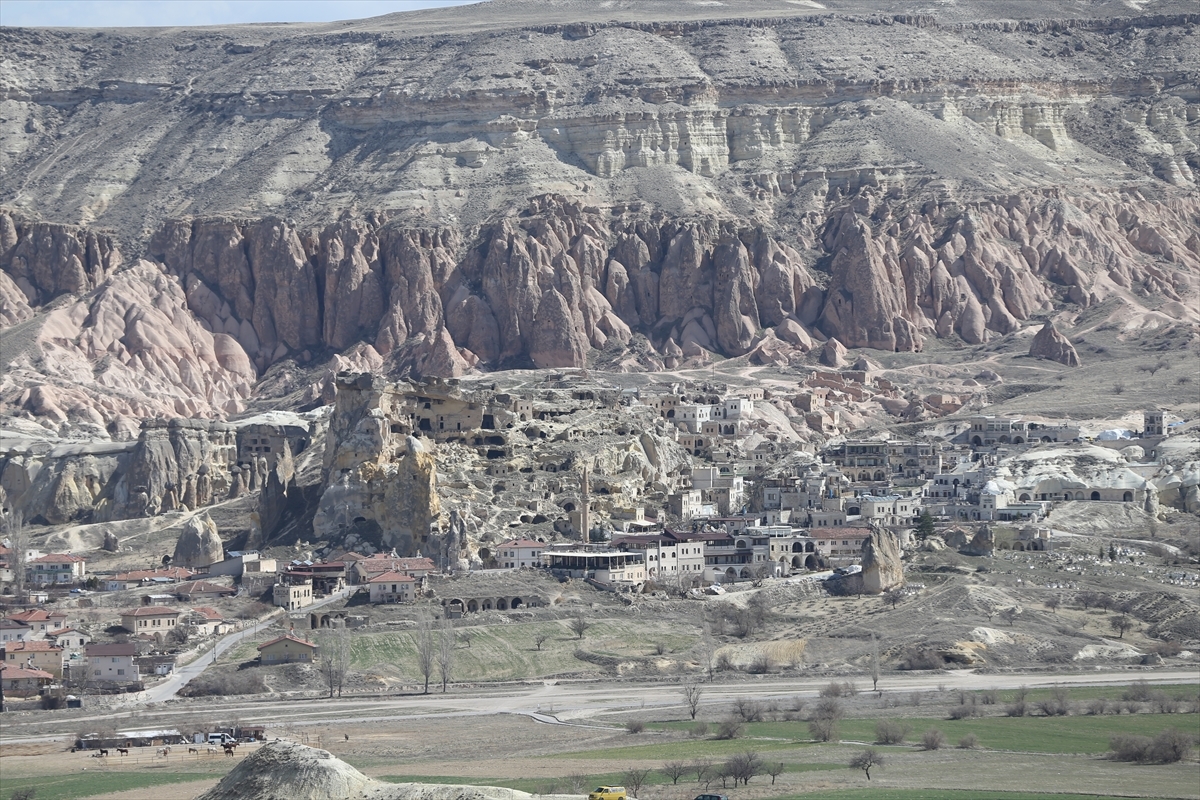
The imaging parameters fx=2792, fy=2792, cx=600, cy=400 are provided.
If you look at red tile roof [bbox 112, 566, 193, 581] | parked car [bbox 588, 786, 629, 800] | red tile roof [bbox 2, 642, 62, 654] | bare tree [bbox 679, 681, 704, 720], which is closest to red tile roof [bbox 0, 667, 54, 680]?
red tile roof [bbox 2, 642, 62, 654]

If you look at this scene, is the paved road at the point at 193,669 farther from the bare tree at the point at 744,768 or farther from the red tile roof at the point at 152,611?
the bare tree at the point at 744,768

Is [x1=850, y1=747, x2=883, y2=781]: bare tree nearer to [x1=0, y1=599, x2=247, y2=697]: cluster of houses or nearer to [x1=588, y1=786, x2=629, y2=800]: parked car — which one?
[x1=588, y1=786, x2=629, y2=800]: parked car

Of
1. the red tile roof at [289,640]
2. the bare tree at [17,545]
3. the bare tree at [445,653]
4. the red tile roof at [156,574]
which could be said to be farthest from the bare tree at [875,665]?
the bare tree at [17,545]

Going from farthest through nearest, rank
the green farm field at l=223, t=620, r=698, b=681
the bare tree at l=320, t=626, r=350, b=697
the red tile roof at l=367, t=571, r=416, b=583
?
1. the red tile roof at l=367, t=571, r=416, b=583
2. the green farm field at l=223, t=620, r=698, b=681
3. the bare tree at l=320, t=626, r=350, b=697

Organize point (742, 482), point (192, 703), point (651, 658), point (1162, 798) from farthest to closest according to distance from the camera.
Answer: point (742, 482)
point (651, 658)
point (192, 703)
point (1162, 798)

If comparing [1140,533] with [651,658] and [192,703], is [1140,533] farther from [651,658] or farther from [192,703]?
[192,703]

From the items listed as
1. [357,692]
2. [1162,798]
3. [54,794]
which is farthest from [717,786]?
[357,692]
